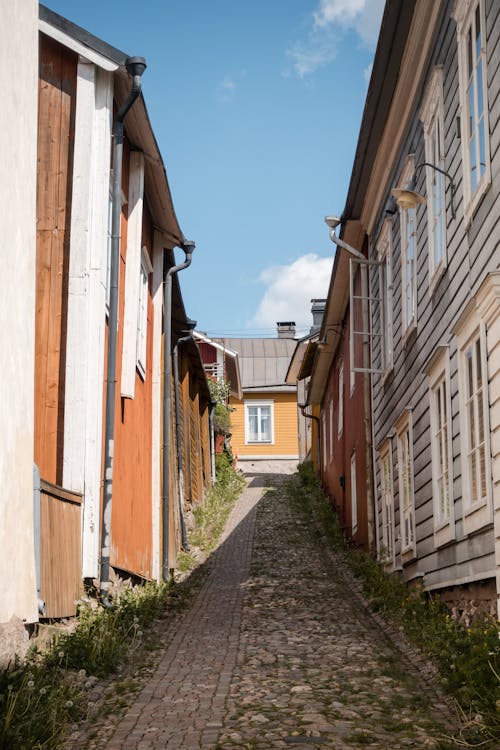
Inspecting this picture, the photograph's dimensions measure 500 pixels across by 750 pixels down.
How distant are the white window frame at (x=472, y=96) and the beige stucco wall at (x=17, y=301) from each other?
11.0 ft

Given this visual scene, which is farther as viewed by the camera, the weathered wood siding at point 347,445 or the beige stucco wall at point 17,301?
the weathered wood siding at point 347,445

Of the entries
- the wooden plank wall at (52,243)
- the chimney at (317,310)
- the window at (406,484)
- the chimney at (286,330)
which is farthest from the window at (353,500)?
the chimney at (286,330)

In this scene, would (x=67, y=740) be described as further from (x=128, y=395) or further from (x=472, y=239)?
(x=128, y=395)

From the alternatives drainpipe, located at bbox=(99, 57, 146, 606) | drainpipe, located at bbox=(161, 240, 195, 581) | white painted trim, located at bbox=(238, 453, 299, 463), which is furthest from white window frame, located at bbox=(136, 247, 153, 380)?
white painted trim, located at bbox=(238, 453, 299, 463)

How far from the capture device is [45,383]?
30.2 ft

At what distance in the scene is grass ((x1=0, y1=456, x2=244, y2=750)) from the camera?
5527 mm

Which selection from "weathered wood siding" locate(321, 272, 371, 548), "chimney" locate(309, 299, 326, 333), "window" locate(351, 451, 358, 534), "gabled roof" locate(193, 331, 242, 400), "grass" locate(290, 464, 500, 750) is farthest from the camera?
"chimney" locate(309, 299, 326, 333)

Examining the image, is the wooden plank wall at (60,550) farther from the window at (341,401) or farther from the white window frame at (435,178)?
the window at (341,401)

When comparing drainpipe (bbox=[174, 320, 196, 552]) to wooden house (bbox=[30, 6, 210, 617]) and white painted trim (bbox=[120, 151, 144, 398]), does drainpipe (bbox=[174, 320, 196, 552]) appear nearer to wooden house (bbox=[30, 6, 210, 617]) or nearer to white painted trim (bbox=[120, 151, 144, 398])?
white painted trim (bbox=[120, 151, 144, 398])

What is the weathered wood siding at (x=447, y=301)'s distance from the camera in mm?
7637

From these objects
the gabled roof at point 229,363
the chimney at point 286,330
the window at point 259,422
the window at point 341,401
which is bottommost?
the window at point 341,401

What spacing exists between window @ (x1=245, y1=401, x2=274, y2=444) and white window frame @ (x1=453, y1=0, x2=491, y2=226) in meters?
34.5

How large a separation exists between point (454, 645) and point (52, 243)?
199 inches

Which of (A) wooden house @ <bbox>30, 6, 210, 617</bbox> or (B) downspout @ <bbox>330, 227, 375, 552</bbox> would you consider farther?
(B) downspout @ <bbox>330, 227, 375, 552</bbox>
